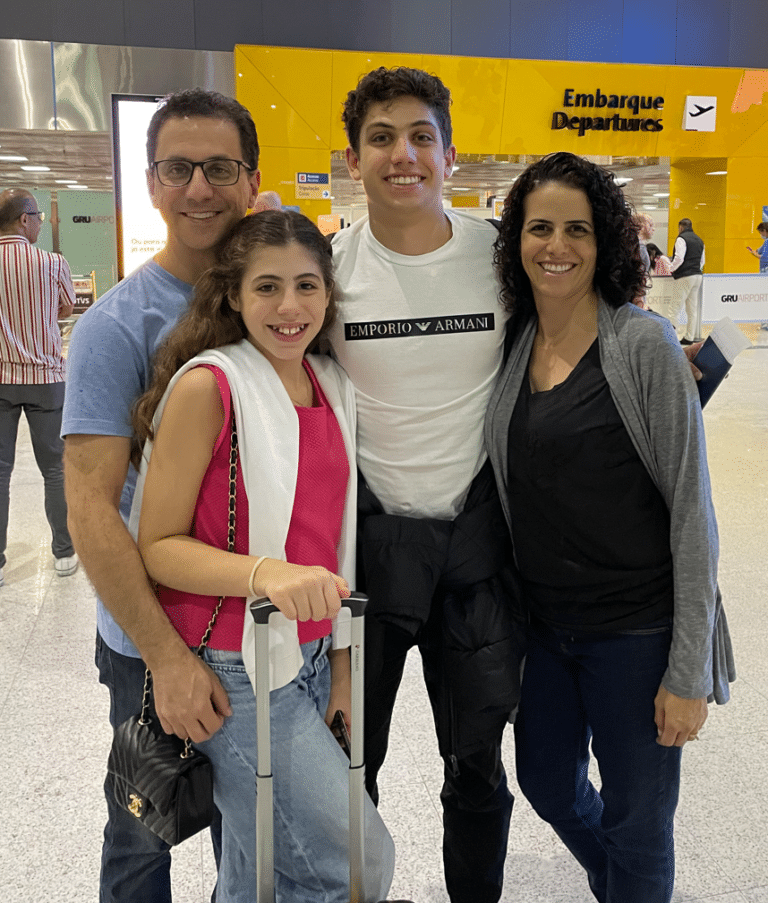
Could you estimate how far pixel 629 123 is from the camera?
12.6 meters

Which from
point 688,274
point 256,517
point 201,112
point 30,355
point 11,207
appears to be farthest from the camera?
point 688,274

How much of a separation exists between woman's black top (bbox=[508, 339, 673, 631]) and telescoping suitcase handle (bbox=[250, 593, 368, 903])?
0.53 meters

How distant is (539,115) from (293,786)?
487 inches

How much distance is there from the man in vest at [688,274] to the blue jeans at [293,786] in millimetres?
12589

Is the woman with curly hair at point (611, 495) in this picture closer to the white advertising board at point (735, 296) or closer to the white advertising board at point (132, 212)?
the white advertising board at point (132, 212)

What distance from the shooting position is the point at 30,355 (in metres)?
4.70

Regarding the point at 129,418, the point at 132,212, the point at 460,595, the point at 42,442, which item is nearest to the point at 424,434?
the point at 460,595

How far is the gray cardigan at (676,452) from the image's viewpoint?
1.57m

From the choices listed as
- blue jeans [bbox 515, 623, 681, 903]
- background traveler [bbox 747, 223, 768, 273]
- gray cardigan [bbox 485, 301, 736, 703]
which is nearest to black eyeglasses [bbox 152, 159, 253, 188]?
gray cardigan [bbox 485, 301, 736, 703]

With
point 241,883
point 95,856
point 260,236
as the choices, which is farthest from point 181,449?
point 95,856

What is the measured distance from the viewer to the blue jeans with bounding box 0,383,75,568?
4.76m

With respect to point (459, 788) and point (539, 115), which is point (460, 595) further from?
point (539, 115)

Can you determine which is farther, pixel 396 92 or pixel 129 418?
pixel 396 92

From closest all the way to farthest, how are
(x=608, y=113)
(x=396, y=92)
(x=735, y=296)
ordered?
(x=396, y=92)
(x=735, y=296)
(x=608, y=113)
